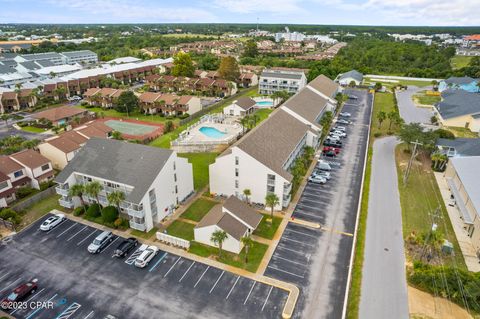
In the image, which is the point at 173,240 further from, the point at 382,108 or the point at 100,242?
the point at 382,108

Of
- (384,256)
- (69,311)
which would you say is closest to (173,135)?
(69,311)

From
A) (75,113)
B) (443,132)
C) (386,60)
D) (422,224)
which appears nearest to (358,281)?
(422,224)

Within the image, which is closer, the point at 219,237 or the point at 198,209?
the point at 219,237

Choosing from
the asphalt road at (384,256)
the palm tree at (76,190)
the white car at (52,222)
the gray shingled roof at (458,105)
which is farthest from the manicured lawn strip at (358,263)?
the gray shingled roof at (458,105)

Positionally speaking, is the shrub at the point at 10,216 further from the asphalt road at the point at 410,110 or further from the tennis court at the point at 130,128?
the asphalt road at the point at 410,110

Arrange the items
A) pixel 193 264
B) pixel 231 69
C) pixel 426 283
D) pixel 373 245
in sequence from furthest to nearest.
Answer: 1. pixel 231 69
2. pixel 373 245
3. pixel 193 264
4. pixel 426 283

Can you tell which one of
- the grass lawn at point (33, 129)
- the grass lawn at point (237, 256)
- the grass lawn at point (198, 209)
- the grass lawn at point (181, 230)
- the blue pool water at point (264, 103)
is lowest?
the grass lawn at point (237, 256)

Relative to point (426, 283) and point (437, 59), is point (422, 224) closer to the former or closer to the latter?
point (426, 283)
